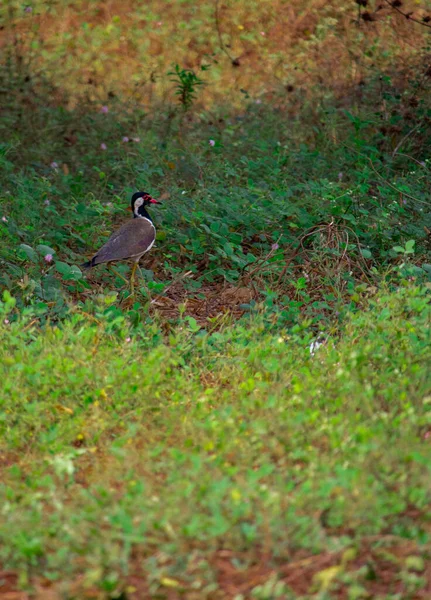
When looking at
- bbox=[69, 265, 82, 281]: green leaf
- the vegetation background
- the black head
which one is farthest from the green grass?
the black head

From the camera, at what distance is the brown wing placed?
5.85 meters

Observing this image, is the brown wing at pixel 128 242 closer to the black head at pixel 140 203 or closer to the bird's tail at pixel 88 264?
the bird's tail at pixel 88 264

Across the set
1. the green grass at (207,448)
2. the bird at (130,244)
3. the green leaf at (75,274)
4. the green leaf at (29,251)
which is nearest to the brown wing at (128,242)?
the bird at (130,244)

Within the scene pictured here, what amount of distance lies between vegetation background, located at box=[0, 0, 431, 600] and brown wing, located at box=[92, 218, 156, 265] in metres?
0.26

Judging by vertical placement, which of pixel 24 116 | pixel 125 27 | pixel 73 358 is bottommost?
pixel 125 27

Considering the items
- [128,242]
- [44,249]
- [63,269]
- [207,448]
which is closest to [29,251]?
[44,249]

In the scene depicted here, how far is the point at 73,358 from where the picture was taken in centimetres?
433

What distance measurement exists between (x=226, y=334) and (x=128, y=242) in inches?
47.0

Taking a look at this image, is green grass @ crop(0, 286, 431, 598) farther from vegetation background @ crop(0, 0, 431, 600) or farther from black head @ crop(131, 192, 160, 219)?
black head @ crop(131, 192, 160, 219)

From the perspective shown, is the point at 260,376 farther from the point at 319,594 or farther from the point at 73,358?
the point at 319,594

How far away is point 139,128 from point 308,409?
5.00 meters

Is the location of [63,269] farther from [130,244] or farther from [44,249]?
[130,244]

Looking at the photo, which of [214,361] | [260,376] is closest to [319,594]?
[260,376]

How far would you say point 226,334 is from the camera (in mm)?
5098
